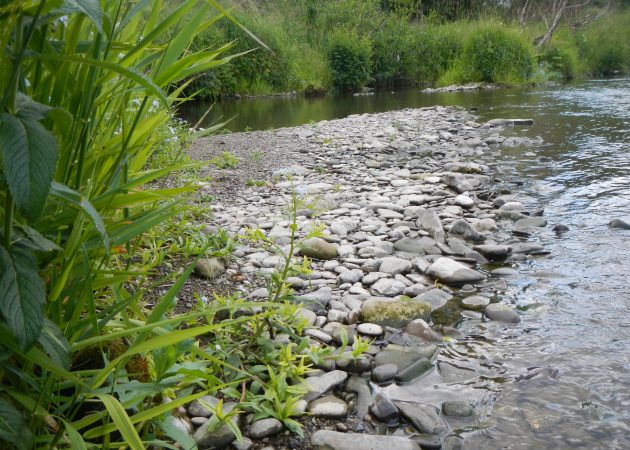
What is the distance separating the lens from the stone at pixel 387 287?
233 cm

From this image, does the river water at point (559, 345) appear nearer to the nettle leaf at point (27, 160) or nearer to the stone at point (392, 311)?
the stone at point (392, 311)

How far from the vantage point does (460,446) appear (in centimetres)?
142

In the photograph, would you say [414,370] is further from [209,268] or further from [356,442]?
[209,268]

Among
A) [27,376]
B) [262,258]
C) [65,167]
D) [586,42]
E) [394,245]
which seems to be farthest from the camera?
[586,42]

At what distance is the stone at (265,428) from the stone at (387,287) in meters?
1.04

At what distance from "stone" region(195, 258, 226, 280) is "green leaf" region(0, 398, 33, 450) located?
4.13ft

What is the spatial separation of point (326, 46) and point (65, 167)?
15364 millimetres

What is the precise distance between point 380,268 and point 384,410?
1.09m

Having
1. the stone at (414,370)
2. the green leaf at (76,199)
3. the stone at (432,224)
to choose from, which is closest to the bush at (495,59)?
the stone at (432,224)

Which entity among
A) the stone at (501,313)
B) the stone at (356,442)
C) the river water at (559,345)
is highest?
the stone at (356,442)

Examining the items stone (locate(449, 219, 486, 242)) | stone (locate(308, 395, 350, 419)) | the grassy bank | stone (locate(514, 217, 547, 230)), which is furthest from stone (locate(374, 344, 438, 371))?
the grassy bank

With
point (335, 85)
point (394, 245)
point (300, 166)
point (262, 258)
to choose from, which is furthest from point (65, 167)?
point (335, 85)

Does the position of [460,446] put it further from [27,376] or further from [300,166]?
[300,166]

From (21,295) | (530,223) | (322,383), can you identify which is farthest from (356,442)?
(530,223)
